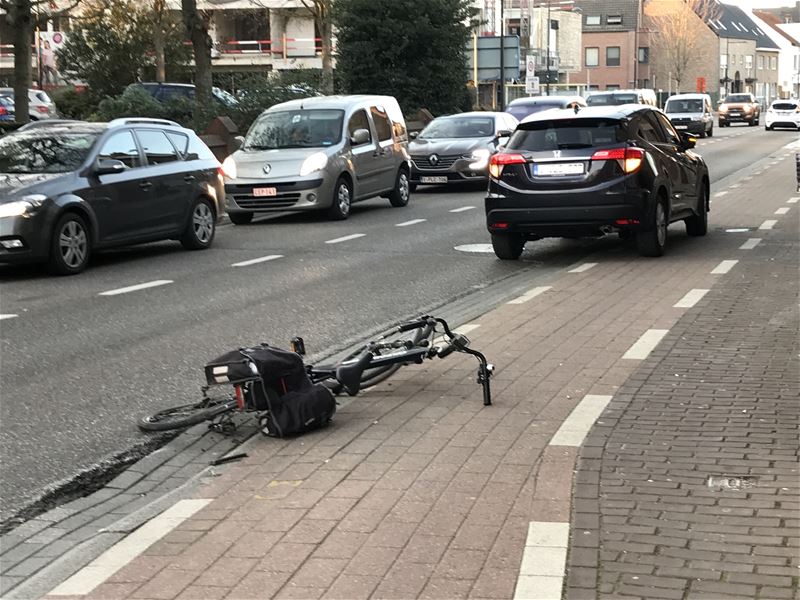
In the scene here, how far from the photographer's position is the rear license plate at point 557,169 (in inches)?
566

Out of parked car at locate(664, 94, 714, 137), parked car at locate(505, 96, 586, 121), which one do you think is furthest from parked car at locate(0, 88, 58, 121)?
parked car at locate(664, 94, 714, 137)

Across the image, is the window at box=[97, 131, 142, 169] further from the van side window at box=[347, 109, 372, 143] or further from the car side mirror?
the van side window at box=[347, 109, 372, 143]

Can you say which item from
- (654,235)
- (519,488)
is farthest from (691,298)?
(519,488)

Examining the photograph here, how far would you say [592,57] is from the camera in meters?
121

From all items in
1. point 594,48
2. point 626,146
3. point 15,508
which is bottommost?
point 15,508

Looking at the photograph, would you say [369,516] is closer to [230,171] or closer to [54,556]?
[54,556]

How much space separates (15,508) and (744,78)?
431 ft

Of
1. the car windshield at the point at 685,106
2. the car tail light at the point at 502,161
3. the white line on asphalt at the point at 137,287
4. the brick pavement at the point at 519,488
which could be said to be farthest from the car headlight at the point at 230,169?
the car windshield at the point at 685,106

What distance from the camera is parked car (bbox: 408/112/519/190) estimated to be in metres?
26.9

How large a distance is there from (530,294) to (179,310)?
3117 millimetres

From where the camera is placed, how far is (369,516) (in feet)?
17.3

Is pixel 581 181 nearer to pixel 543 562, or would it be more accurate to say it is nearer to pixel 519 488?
pixel 519 488

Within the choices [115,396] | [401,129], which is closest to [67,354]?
[115,396]

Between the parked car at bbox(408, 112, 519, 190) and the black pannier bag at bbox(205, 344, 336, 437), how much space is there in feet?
66.3
